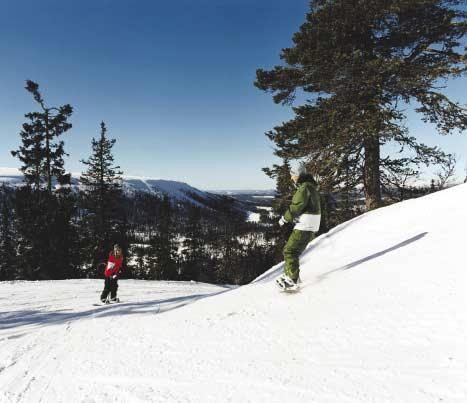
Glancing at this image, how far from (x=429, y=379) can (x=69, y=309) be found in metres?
7.84

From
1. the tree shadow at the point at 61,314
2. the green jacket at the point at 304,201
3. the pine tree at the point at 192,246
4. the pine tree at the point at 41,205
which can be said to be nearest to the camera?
the green jacket at the point at 304,201

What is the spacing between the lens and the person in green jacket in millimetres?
4309

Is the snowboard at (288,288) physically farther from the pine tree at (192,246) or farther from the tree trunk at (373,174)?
the pine tree at (192,246)

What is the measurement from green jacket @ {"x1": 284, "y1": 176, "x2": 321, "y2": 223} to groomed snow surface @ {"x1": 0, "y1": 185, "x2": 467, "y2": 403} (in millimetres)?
1272

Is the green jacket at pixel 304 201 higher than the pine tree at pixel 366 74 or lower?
lower

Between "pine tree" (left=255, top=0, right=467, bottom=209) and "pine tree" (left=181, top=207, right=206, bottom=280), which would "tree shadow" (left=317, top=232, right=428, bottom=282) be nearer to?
"pine tree" (left=255, top=0, right=467, bottom=209)

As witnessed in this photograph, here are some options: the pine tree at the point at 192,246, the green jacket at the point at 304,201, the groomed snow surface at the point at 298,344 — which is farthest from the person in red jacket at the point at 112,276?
the pine tree at the point at 192,246

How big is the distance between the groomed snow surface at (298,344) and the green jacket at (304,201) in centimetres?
127

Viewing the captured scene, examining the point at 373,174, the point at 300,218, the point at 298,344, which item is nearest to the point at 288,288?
the point at 300,218

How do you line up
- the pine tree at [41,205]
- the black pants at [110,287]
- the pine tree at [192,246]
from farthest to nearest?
1. the pine tree at [192,246]
2. the pine tree at [41,205]
3. the black pants at [110,287]

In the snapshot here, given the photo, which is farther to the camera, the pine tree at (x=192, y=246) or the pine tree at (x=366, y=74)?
the pine tree at (x=192, y=246)

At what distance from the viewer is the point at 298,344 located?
A: 3.07 metres

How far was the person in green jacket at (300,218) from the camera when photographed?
4309 millimetres

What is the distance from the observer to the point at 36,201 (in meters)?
23.1
